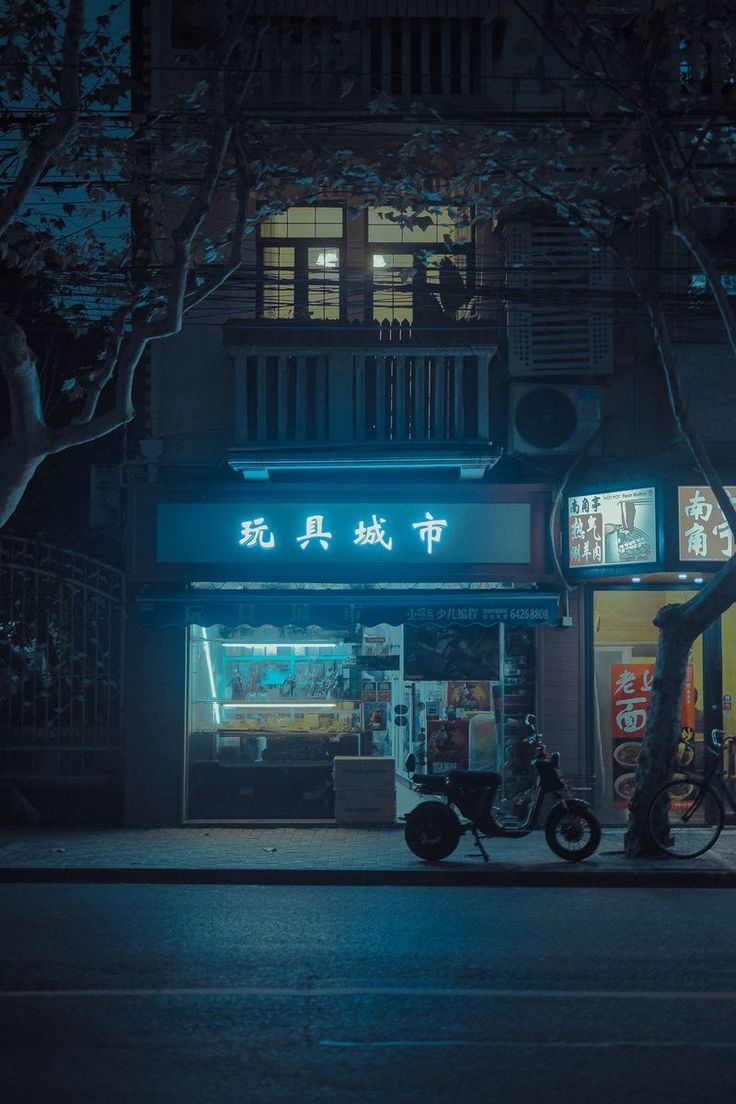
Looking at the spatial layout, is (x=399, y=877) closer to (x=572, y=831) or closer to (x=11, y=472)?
(x=572, y=831)

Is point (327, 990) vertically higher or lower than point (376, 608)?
lower

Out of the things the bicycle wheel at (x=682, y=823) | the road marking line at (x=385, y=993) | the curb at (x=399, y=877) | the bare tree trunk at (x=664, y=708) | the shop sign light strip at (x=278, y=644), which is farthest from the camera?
the shop sign light strip at (x=278, y=644)

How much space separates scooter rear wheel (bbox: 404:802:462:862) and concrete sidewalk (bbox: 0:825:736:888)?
0.41ft

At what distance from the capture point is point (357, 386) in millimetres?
15789

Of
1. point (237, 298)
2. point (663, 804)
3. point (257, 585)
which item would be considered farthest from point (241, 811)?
point (237, 298)

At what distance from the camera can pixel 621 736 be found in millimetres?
15906

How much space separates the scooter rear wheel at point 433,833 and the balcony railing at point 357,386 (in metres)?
4.84

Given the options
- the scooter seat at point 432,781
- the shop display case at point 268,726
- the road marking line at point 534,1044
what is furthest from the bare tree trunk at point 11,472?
the road marking line at point 534,1044

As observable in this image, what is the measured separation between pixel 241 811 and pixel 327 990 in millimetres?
8222

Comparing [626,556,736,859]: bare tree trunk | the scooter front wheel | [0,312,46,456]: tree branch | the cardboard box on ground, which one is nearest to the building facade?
the cardboard box on ground

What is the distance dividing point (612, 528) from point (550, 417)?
176cm

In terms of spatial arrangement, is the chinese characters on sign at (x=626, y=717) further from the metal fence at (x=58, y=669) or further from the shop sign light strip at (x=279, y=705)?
the metal fence at (x=58, y=669)

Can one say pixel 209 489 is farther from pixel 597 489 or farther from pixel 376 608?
pixel 597 489

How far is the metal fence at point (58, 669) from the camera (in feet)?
52.0
